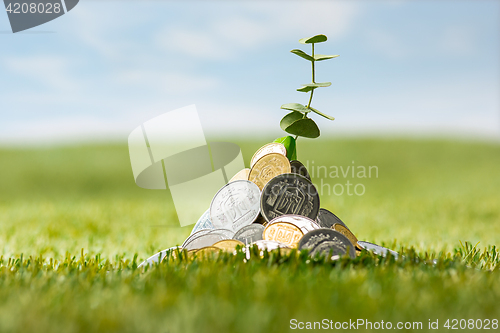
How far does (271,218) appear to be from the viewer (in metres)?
3.72

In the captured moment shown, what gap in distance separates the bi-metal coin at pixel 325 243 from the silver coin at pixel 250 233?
0.65 metres

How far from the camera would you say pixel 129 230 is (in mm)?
6832

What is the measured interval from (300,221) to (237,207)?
0.76 metres

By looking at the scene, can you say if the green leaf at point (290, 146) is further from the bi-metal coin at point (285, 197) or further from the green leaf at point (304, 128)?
the bi-metal coin at point (285, 197)

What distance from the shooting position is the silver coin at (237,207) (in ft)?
12.7

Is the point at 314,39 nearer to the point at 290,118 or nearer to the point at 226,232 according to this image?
the point at 290,118

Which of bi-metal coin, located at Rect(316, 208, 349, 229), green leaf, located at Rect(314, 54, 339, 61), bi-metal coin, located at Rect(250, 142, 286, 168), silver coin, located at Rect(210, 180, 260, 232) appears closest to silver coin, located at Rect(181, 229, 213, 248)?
silver coin, located at Rect(210, 180, 260, 232)

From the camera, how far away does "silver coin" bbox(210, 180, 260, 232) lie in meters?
3.87

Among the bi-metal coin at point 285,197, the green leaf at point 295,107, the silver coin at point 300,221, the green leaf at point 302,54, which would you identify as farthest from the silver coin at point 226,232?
the green leaf at point 302,54

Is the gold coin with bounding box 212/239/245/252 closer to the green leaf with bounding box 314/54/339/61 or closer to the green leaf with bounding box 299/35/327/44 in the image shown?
the green leaf with bounding box 314/54/339/61

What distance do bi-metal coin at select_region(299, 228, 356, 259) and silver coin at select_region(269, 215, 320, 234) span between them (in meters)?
0.19

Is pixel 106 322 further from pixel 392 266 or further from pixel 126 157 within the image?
pixel 126 157

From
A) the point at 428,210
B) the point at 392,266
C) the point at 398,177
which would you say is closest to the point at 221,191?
the point at 392,266
